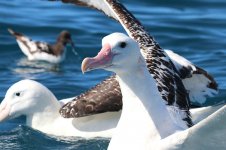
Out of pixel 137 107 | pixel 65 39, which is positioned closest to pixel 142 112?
pixel 137 107

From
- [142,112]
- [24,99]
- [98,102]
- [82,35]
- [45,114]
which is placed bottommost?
[82,35]

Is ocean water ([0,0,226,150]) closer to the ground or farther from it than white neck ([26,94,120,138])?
closer to the ground

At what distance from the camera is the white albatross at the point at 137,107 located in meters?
6.99

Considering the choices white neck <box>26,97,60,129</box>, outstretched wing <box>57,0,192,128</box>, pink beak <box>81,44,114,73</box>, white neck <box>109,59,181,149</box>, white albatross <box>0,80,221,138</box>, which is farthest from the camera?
white neck <box>26,97,60,129</box>

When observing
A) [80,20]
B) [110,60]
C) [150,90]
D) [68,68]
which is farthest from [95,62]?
[80,20]

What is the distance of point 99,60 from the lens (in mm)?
6922

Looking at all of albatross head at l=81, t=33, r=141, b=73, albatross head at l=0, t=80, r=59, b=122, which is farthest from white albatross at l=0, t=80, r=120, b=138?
albatross head at l=81, t=33, r=141, b=73

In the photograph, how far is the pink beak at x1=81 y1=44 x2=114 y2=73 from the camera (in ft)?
22.4

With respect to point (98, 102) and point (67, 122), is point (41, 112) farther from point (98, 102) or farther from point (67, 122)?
point (98, 102)

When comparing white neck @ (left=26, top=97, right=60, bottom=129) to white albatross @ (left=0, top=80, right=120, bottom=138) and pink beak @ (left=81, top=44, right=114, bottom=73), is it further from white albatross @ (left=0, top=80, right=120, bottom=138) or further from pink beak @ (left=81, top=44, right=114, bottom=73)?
pink beak @ (left=81, top=44, right=114, bottom=73)

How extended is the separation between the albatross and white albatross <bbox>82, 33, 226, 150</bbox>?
143 cm

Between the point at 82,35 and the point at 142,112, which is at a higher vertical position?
the point at 142,112

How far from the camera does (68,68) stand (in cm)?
1416

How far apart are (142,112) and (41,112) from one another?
3.60 meters
